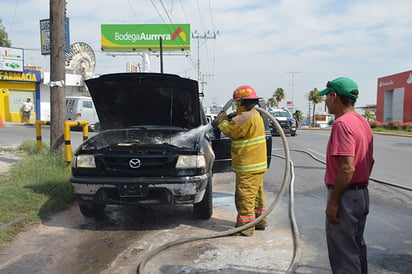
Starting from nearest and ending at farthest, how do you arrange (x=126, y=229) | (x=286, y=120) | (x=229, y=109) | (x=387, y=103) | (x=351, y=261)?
(x=351, y=261) < (x=126, y=229) < (x=229, y=109) < (x=286, y=120) < (x=387, y=103)

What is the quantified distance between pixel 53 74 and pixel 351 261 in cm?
668

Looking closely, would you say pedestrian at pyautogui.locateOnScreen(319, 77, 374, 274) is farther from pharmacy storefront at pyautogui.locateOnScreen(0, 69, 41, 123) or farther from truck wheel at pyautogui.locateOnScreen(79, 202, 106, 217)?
pharmacy storefront at pyautogui.locateOnScreen(0, 69, 41, 123)

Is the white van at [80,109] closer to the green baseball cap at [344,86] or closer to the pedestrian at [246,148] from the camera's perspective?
the pedestrian at [246,148]

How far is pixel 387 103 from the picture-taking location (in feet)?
139

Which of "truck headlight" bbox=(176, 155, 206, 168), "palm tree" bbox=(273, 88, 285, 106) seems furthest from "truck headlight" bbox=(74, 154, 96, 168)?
"palm tree" bbox=(273, 88, 285, 106)

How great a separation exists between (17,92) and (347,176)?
85.9 feet

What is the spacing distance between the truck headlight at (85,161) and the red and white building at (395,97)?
39439mm

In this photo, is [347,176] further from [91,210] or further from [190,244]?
[91,210]

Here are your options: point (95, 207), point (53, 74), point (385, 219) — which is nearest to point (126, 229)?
point (95, 207)

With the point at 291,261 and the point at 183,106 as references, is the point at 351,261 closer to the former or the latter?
the point at 291,261

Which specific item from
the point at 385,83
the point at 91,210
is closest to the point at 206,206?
the point at 91,210

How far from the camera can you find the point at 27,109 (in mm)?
22844

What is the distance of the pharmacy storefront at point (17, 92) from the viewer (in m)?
23.5

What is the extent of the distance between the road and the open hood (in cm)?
133
